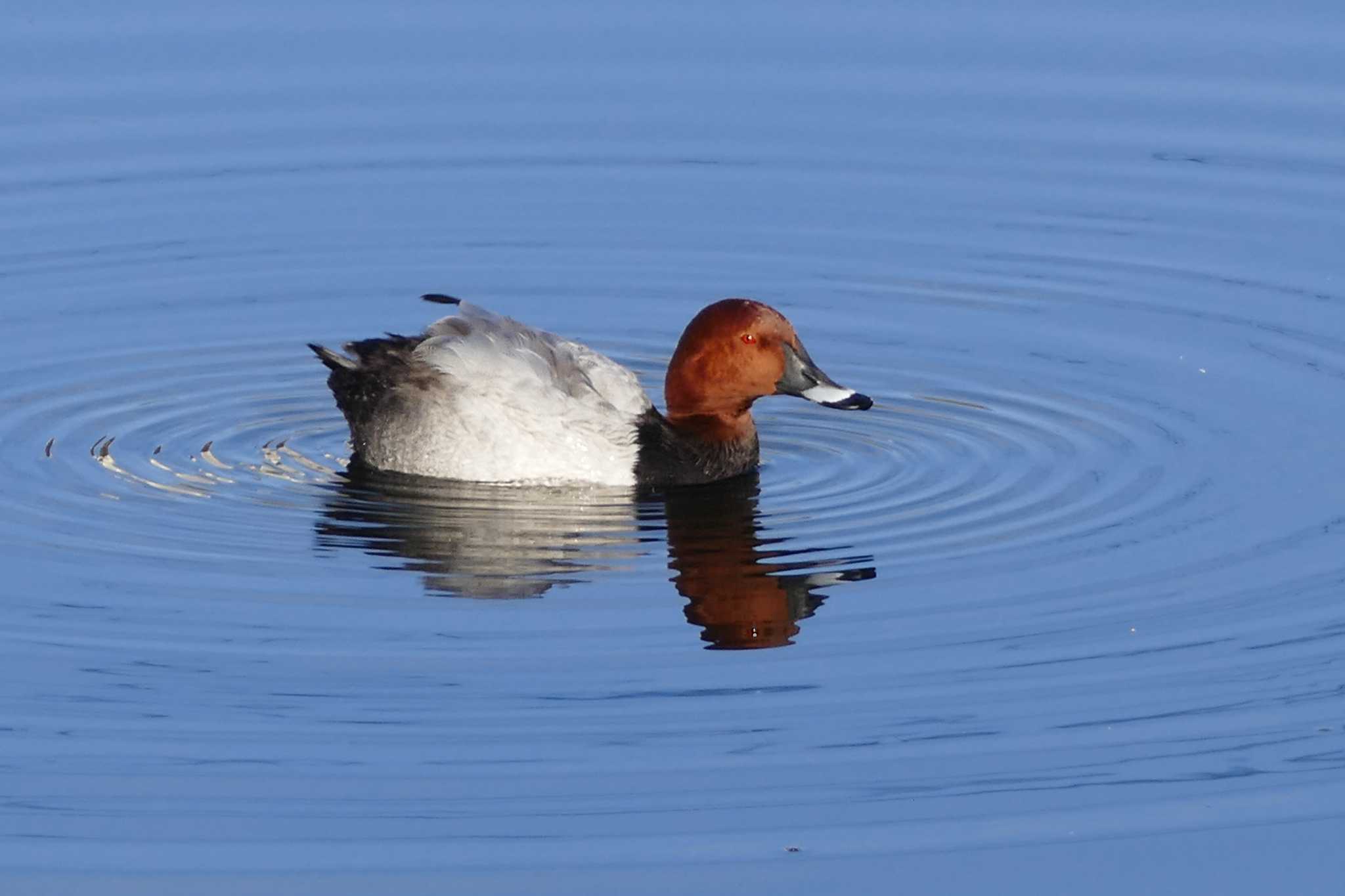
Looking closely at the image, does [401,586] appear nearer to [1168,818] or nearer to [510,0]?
[1168,818]

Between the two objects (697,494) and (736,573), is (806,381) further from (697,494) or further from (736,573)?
(736,573)

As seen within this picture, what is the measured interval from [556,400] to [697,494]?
76 centimetres

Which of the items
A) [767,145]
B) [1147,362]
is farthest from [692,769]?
[767,145]

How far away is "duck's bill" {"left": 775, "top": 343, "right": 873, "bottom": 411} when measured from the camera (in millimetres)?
11008

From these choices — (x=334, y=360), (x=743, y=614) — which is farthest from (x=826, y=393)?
(x=334, y=360)

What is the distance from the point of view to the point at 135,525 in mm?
10070

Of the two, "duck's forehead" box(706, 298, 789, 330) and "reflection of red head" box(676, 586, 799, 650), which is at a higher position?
"duck's forehead" box(706, 298, 789, 330)

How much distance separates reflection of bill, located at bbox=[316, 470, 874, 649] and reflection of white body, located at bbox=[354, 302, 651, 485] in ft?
0.33

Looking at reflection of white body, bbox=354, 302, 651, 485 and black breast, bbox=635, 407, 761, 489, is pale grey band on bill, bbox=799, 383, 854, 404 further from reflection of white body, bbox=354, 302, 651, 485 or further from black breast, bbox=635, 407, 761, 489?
reflection of white body, bbox=354, 302, 651, 485

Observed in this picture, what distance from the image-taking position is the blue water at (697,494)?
7.42m

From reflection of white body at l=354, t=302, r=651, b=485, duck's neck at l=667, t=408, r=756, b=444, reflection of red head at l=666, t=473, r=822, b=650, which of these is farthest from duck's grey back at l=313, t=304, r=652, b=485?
reflection of red head at l=666, t=473, r=822, b=650

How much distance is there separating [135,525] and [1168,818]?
15.4 feet

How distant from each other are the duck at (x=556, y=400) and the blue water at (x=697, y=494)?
196 millimetres

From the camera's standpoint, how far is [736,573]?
9656 mm
